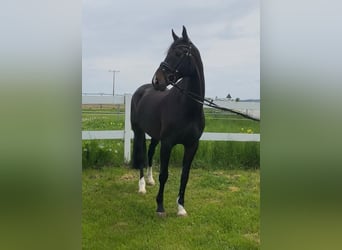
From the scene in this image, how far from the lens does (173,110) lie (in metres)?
2.13

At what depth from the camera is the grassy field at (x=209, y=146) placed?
6.84ft

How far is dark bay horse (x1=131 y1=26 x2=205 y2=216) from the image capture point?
1.96 meters

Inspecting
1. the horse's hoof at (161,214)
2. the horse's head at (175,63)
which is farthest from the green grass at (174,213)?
the horse's head at (175,63)

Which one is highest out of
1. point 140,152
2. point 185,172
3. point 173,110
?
point 173,110

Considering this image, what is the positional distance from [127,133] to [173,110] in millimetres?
399

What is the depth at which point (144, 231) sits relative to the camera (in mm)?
1993

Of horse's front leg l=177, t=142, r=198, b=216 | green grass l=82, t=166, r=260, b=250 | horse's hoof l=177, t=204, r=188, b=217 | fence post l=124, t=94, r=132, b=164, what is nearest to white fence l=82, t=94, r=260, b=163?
fence post l=124, t=94, r=132, b=164

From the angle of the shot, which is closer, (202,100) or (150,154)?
(202,100)

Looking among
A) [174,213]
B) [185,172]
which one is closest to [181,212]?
[174,213]

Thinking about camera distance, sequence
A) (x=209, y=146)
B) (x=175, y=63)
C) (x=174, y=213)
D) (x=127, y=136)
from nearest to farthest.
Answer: (x=175, y=63) < (x=174, y=213) < (x=209, y=146) < (x=127, y=136)

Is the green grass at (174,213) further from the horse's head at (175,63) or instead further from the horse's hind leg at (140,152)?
the horse's head at (175,63)

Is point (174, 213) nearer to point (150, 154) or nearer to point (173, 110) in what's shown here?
point (150, 154)

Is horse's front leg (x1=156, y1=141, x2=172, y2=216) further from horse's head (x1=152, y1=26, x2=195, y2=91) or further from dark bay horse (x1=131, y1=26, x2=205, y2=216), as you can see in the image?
horse's head (x1=152, y1=26, x2=195, y2=91)
